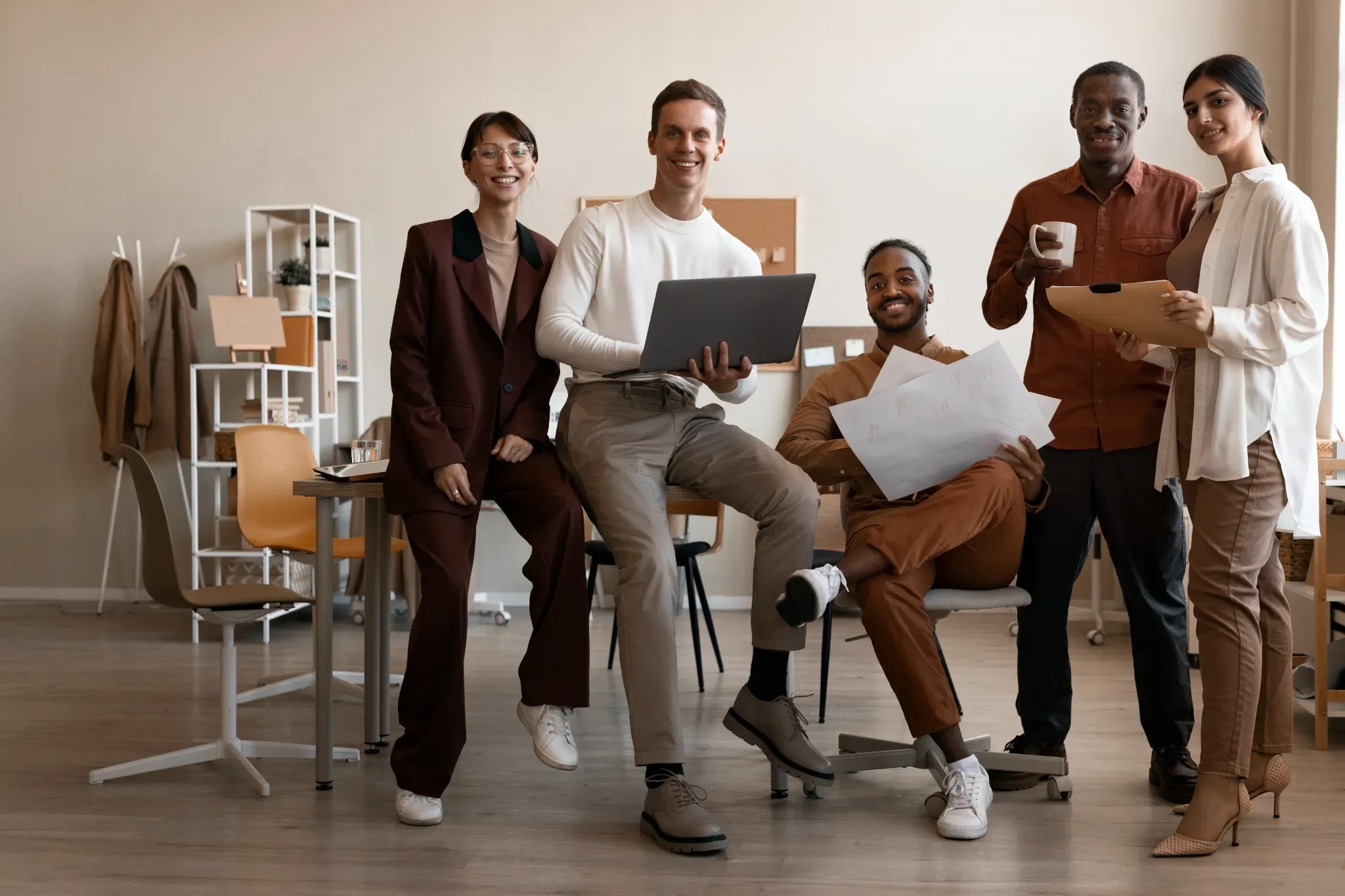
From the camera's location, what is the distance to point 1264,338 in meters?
2.24

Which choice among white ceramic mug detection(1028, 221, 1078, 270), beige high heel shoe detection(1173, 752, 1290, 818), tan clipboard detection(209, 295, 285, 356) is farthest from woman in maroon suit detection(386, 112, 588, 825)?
tan clipboard detection(209, 295, 285, 356)

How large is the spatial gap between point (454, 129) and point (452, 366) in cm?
343

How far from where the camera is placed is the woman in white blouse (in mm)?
2266

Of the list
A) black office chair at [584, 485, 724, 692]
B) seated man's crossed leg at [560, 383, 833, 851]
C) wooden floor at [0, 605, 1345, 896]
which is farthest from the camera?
black office chair at [584, 485, 724, 692]

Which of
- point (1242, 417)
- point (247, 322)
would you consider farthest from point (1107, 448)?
point (247, 322)

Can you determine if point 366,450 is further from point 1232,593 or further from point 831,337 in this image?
point 831,337

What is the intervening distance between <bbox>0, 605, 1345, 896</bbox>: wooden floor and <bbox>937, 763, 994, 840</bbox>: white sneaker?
0.09 ft

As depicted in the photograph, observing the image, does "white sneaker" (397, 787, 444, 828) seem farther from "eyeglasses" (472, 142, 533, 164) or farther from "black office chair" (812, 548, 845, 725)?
"eyeglasses" (472, 142, 533, 164)

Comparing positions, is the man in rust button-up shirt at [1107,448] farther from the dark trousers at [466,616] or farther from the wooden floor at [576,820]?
the dark trousers at [466,616]

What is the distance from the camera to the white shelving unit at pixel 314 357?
541 centimetres


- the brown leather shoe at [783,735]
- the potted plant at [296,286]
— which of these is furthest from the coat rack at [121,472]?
the brown leather shoe at [783,735]

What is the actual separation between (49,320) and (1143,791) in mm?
5530

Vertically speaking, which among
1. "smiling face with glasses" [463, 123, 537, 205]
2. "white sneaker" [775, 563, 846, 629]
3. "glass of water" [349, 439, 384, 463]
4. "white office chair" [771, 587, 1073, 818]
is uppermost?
"smiling face with glasses" [463, 123, 537, 205]

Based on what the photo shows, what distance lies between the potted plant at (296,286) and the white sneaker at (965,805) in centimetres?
392
